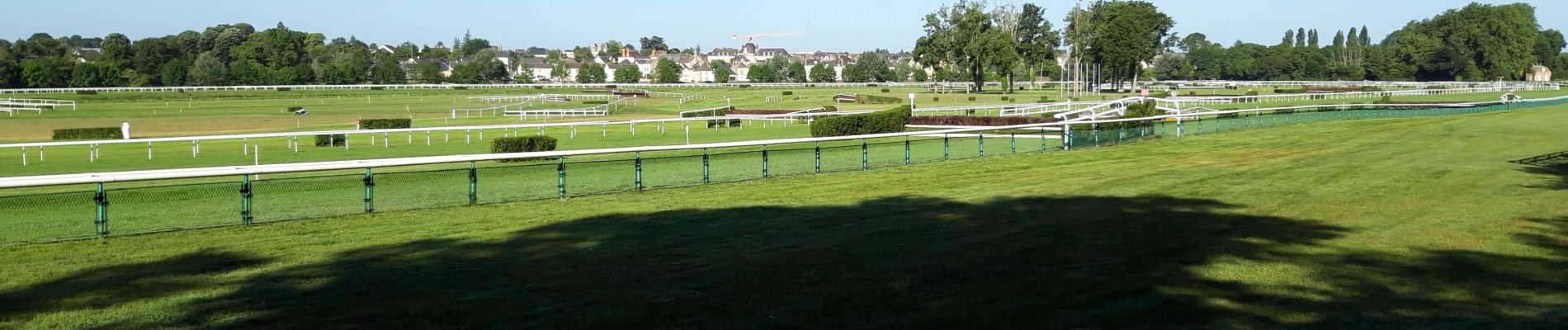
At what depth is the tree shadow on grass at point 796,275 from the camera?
23.6ft

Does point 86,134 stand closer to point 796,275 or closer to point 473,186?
point 473,186

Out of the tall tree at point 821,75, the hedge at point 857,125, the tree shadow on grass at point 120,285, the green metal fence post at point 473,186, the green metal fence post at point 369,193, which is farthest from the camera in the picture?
the tall tree at point 821,75

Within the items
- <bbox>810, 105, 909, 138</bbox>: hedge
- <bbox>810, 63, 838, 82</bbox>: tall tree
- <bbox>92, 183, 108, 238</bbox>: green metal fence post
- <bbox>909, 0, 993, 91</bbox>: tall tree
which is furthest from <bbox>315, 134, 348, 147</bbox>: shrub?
<bbox>810, 63, 838, 82</bbox>: tall tree

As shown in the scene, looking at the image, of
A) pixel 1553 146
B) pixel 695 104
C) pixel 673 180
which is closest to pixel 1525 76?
pixel 695 104

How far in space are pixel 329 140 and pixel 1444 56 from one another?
4317 inches

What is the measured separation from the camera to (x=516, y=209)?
14.8m

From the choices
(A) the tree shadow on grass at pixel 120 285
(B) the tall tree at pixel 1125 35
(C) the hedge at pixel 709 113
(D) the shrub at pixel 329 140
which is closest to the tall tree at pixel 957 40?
(B) the tall tree at pixel 1125 35

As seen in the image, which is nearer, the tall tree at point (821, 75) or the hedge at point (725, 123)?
the hedge at point (725, 123)

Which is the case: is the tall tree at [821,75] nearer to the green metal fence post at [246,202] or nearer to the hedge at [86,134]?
the hedge at [86,134]

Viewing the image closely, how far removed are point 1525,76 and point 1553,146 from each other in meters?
115

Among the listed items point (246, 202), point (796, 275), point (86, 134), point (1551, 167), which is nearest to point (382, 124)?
point (86, 134)

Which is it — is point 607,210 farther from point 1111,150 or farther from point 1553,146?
point 1553,146

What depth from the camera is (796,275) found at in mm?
8852

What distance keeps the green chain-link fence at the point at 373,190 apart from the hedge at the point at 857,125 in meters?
6.84
